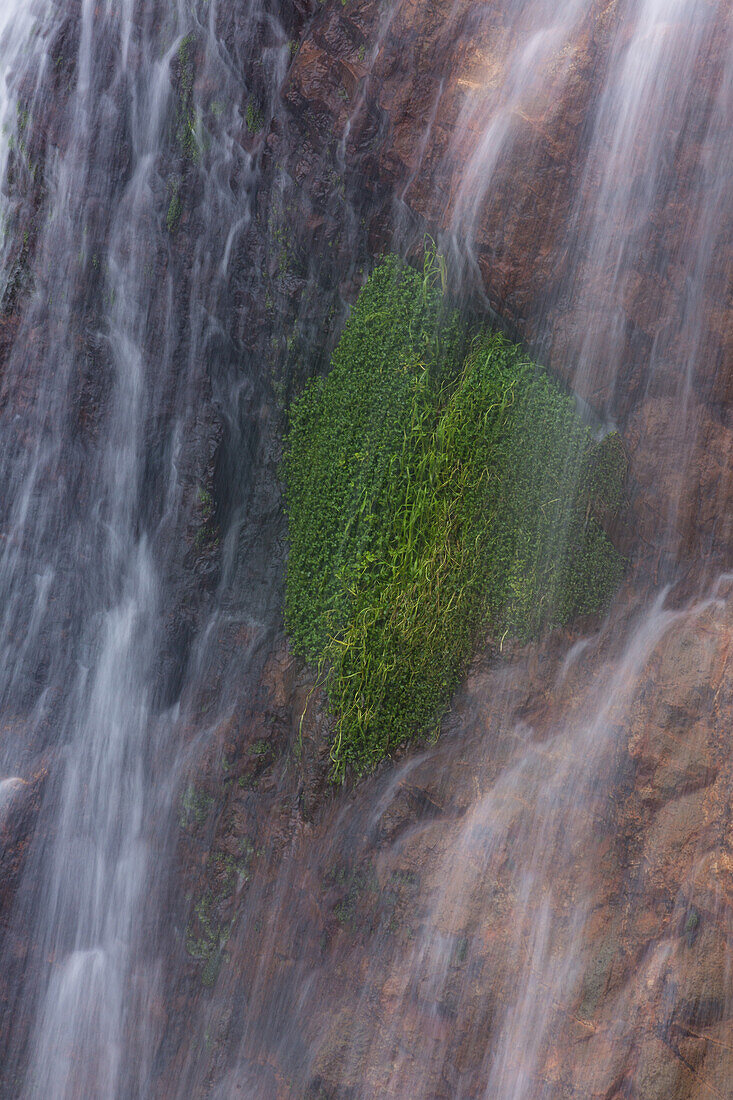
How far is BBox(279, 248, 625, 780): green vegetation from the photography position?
6059mm

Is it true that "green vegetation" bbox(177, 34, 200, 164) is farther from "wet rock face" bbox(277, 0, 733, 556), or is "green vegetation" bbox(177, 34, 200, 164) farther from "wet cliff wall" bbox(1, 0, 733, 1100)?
"wet rock face" bbox(277, 0, 733, 556)

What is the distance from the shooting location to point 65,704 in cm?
673

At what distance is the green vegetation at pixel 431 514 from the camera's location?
6.06 metres

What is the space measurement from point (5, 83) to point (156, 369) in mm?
3229

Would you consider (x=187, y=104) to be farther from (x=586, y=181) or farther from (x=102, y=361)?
(x=586, y=181)

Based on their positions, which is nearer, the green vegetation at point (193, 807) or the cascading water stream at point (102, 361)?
the green vegetation at point (193, 807)

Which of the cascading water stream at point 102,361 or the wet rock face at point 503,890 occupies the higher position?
the cascading water stream at point 102,361

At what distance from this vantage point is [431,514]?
247 inches

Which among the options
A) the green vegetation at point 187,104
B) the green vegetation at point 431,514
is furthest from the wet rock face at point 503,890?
the green vegetation at point 187,104

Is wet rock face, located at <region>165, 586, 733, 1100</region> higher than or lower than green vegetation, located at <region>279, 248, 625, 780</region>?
lower

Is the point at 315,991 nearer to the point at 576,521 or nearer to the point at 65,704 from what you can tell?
the point at 65,704

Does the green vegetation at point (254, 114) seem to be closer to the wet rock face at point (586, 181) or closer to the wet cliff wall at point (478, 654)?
the wet cliff wall at point (478, 654)

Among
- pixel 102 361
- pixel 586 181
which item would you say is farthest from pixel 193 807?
pixel 586 181

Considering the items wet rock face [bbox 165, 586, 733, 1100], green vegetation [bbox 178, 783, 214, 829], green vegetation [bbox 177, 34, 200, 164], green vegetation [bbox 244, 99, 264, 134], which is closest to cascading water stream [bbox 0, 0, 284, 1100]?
green vegetation [bbox 177, 34, 200, 164]
